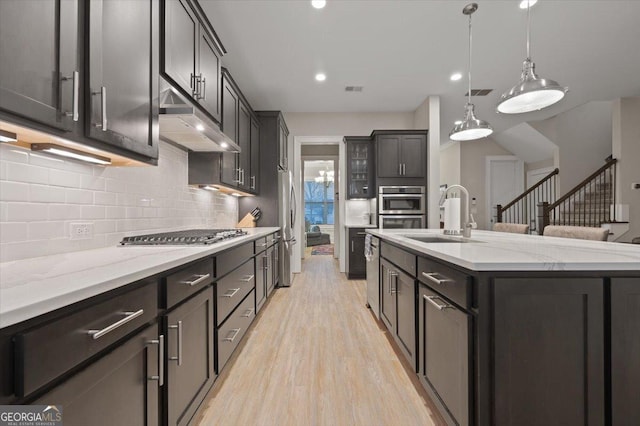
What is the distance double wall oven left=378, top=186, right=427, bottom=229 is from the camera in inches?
189

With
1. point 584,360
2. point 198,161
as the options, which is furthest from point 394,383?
point 198,161

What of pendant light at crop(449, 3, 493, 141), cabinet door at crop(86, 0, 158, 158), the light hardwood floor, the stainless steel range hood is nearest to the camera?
cabinet door at crop(86, 0, 158, 158)

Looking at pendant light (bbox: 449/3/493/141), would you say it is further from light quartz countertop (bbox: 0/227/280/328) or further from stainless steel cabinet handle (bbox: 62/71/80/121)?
stainless steel cabinet handle (bbox: 62/71/80/121)

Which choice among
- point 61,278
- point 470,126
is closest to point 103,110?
point 61,278

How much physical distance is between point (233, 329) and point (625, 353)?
204 cm

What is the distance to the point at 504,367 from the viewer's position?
106 cm

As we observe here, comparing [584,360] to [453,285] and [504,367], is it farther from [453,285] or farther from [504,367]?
[453,285]

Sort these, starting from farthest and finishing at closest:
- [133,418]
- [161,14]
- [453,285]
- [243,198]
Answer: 1. [243,198]
2. [161,14]
3. [453,285]
4. [133,418]

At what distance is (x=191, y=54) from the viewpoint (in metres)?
2.06

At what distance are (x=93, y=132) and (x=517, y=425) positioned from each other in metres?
1.96

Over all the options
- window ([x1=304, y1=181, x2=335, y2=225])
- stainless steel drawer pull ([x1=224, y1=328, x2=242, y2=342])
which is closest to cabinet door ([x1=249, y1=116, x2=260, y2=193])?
stainless steel drawer pull ([x1=224, y1=328, x2=242, y2=342])

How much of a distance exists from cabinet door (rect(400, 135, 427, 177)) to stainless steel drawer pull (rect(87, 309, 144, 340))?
4498 mm

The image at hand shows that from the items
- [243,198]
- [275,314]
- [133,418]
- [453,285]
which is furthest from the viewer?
[243,198]

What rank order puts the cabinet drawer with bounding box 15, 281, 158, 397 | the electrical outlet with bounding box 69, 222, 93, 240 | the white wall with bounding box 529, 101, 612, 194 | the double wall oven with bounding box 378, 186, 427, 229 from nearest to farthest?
the cabinet drawer with bounding box 15, 281, 158, 397, the electrical outlet with bounding box 69, 222, 93, 240, the double wall oven with bounding box 378, 186, 427, 229, the white wall with bounding box 529, 101, 612, 194
